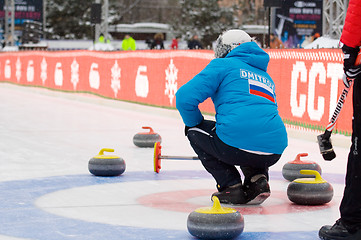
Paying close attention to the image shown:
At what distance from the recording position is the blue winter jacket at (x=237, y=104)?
5.90 meters

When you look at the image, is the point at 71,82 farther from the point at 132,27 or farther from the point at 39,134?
the point at 132,27

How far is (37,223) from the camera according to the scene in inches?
215

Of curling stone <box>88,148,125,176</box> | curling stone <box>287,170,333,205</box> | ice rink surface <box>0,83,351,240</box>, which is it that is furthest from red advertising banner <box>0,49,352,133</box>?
curling stone <box>287,170,333,205</box>

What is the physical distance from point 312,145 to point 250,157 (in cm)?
563

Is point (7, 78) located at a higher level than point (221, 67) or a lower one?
lower

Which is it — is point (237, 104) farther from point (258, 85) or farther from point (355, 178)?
point (355, 178)

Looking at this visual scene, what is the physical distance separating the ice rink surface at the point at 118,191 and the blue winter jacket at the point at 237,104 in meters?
0.51

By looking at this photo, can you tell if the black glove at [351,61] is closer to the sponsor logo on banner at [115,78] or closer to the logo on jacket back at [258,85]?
the logo on jacket back at [258,85]

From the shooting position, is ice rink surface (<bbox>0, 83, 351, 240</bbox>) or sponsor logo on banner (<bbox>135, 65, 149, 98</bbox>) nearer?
ice rink surface (<bbox>0, 83, 351, 240</bbox>)

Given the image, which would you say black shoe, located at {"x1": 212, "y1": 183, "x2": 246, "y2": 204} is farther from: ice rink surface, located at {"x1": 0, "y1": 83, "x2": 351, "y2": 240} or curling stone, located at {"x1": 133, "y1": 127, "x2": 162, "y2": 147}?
curling stone, located at {"x1": 133, "y1": 127, "x2": 162, "y2": 147}

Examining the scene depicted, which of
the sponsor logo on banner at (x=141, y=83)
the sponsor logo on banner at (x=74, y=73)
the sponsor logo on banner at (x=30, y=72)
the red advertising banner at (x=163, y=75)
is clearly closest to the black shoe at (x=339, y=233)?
the red advertising banner at (x=163, y=75)

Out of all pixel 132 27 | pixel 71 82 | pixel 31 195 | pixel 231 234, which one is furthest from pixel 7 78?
pixel 132 27

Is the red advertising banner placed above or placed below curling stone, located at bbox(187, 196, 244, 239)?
below

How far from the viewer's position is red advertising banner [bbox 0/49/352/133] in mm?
11727
